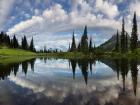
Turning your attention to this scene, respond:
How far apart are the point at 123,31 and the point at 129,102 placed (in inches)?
4931

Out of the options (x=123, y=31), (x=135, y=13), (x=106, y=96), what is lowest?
(x=106, y=96)

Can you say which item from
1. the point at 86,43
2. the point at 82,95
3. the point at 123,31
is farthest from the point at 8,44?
the point at 82,95

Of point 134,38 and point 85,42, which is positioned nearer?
point 134,38

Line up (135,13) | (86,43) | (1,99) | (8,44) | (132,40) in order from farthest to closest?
(8,44), (86,43), (135,13), (132,40), (1,99)

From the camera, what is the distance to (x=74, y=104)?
14062 millimetres

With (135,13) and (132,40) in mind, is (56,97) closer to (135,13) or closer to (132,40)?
(132,40)

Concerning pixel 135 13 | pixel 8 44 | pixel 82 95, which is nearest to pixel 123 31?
pixel 135 13

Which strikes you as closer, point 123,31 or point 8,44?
point 123,31

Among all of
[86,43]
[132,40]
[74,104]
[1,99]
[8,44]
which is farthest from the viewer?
[8,44]

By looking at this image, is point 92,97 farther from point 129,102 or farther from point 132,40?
point 132,40

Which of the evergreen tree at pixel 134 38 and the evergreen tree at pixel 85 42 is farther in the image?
the evergreen tree at pixel 85 42

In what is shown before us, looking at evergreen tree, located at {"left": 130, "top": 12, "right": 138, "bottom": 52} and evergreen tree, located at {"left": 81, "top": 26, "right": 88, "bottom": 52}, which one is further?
evergreen tree, located at {"left": 81, "top": 26, "right": 88, "bottom": 52}

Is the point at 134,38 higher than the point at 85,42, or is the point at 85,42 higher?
the point at 134,38

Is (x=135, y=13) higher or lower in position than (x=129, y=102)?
higher
